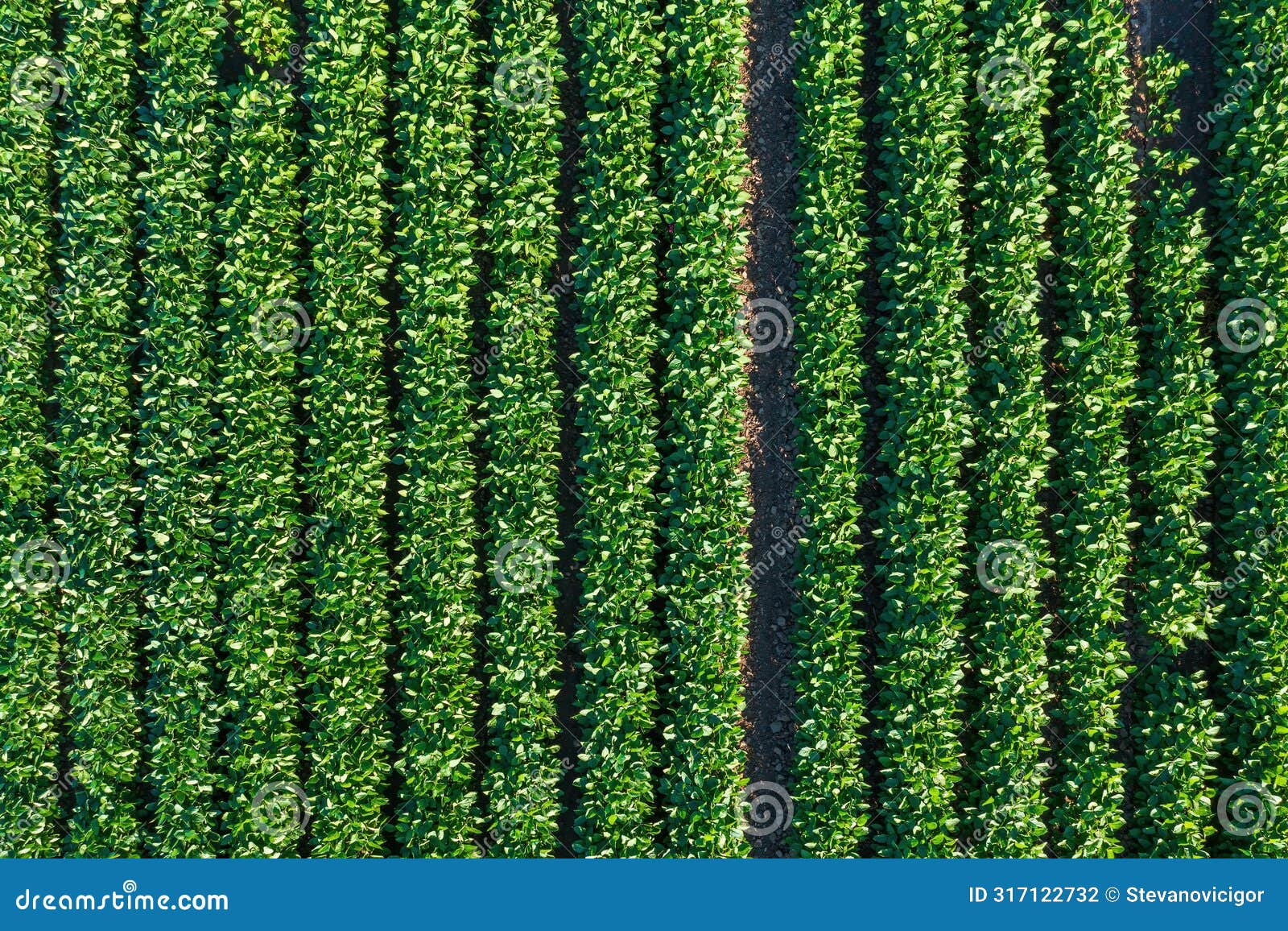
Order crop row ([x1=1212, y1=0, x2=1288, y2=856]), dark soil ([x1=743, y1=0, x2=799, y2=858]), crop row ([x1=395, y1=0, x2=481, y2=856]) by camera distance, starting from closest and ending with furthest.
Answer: crop row ([x1=1212, y1=0, x2=1288, y2=856]), crop row ([x1=395, y1=0, x2=481, y2=856]), dark soil ([x1=743, y1=0, x2=799, y2=858])

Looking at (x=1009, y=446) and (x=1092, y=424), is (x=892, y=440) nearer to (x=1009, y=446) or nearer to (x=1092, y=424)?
(x=1009, y=446)

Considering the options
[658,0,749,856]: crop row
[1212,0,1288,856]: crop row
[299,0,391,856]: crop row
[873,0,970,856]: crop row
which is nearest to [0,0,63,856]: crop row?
[299,0,391,856]: crop row

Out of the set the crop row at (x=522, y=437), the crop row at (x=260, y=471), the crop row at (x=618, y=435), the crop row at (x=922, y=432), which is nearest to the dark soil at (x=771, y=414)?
the crop row at (x=922, y=432)

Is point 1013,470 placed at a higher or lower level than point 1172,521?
higher

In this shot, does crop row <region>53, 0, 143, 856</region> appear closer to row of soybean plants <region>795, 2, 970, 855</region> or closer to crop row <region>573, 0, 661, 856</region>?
crop row <region>573, 0, 661, 856</region>

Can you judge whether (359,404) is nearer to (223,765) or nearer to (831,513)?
(223,765)

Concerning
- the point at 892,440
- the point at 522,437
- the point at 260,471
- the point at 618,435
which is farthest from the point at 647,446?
the point at 260,471

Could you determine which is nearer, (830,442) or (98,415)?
(830,442)
